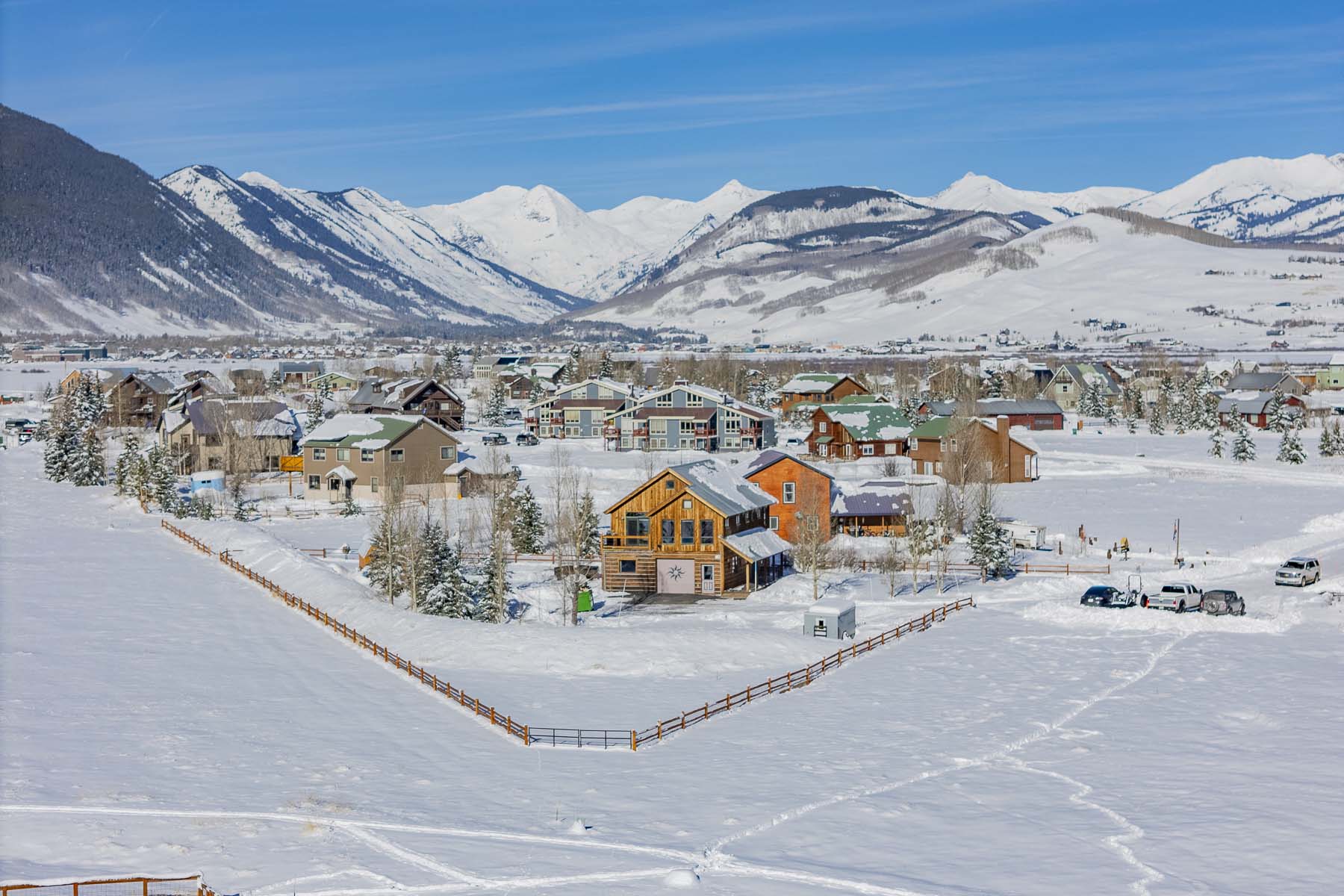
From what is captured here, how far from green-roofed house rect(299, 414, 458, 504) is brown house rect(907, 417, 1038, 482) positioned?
30005mm

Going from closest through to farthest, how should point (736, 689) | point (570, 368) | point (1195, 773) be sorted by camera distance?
1. point (1195, 773)
2. point (736, 689)
3. point (570, 368)

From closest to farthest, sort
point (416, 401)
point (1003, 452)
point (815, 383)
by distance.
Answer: point (1003, 452)
point (416, 401)
point (815, 383)

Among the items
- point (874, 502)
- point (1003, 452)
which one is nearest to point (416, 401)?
point (1003, 452)

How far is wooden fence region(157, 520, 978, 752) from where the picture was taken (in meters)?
34.2

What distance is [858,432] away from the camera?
319 ft

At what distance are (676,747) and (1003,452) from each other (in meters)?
55.9

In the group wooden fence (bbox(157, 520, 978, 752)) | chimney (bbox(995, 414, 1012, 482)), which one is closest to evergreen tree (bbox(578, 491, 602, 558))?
wooden fence (bbox(157, 520, 978, 752))

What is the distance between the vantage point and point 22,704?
35.2 m

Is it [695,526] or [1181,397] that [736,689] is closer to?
[695,526]

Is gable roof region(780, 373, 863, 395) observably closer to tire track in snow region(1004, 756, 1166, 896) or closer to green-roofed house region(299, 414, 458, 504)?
green-roofed house region(299, 414, 458, 504)

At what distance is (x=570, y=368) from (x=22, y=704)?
131220 mm

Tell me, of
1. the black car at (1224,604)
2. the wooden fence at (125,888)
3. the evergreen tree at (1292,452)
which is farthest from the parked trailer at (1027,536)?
the wooden fence at (125,888)

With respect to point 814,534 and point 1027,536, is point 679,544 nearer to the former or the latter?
point 814,534

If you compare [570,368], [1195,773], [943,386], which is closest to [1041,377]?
[943,386]
